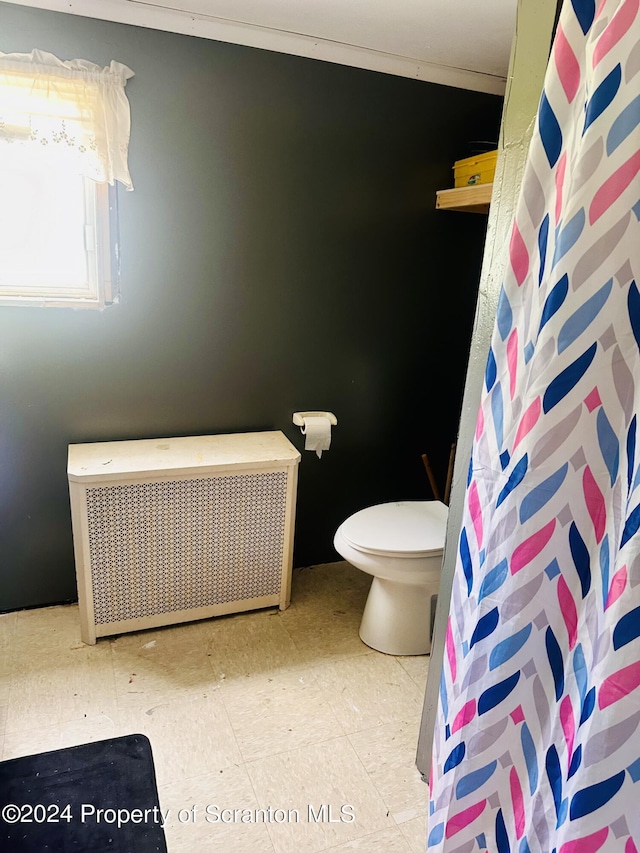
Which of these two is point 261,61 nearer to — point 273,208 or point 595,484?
point 273,208

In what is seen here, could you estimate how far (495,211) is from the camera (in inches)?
48.9

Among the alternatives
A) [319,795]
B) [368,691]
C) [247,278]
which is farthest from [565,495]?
[247,278]

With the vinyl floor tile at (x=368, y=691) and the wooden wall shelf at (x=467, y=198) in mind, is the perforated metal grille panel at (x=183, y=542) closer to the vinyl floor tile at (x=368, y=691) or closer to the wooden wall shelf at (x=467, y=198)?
the vinyl floor tile at (x=368, y=691)

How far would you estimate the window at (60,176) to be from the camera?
6.03 feet

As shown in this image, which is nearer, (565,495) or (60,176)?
(565,495)

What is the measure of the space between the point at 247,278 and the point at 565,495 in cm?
167

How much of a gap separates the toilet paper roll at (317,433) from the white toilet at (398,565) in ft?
1.09

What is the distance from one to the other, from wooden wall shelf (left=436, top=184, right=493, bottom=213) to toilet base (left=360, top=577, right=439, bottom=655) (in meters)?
1.41

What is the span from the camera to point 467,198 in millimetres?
2254

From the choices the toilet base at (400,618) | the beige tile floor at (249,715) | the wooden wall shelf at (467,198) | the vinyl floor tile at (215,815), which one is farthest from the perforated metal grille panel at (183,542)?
the wooden wall shelf at (467,198)

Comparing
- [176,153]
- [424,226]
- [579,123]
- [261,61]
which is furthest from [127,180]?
[579,123]

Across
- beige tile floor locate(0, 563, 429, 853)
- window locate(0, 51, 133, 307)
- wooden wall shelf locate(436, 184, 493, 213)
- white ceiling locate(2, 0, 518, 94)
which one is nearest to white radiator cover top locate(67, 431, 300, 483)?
window locate(0, 51, 133, 307)

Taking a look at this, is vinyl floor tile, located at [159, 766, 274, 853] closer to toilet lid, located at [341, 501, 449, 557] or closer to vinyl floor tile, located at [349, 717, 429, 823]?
vinyl floor tile, located at [349, 717, 429, 823]

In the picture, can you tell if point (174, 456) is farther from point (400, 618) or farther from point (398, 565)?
point (400, 618)
